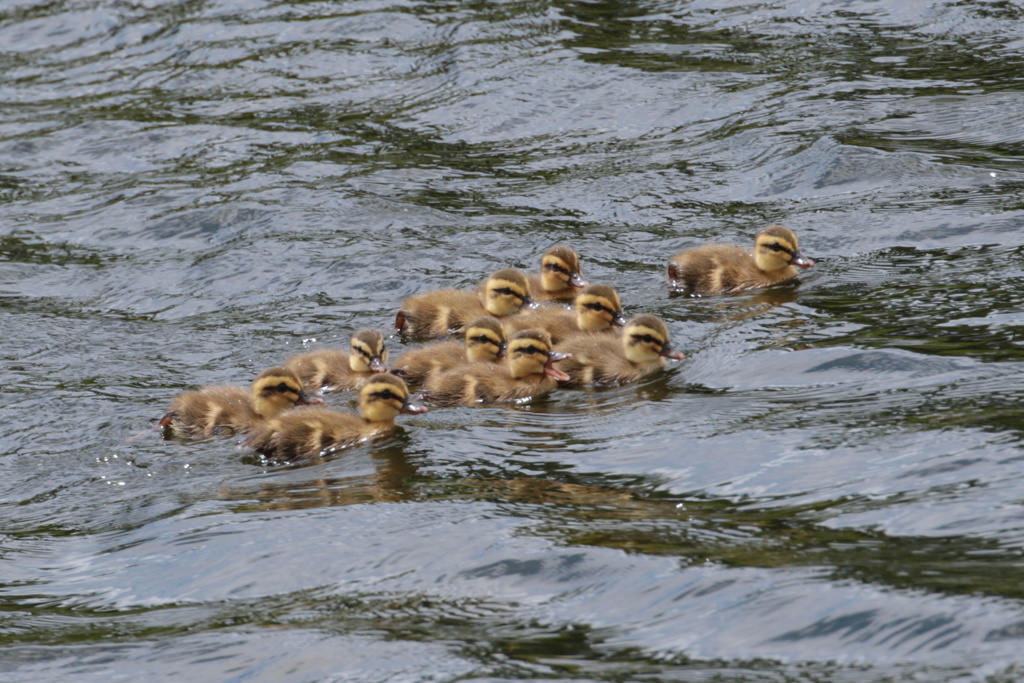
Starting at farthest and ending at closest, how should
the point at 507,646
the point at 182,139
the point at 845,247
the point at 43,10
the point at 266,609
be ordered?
1. the point at 43,10
2. the point at 182,139
3. the point at 845,247
4. the point at 266,609
5. the point at 507,646

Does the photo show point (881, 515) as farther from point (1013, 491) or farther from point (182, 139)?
point (182, 139)

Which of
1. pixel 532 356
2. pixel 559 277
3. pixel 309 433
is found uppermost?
pixel 559 277

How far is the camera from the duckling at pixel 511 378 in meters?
6.64

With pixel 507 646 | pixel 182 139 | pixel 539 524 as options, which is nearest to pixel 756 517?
pixel 539 524

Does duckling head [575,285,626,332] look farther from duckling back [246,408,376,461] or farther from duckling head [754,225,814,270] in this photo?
duckling back [246,408,376,461]

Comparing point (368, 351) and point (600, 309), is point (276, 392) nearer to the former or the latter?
point (368, 351)

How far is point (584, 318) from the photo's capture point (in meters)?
7.27

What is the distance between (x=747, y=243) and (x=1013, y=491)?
3.73 metres

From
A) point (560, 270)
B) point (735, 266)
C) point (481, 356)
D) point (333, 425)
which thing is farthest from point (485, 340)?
point (735, 266)

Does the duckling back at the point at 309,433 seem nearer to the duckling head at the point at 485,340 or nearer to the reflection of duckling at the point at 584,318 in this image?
the duckling head at the point at 485,340

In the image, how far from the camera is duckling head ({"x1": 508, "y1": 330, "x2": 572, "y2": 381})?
6.64 meters

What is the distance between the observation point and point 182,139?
10.9m

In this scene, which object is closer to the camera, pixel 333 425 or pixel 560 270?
pixel 333 425

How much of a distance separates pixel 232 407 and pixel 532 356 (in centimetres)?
139
